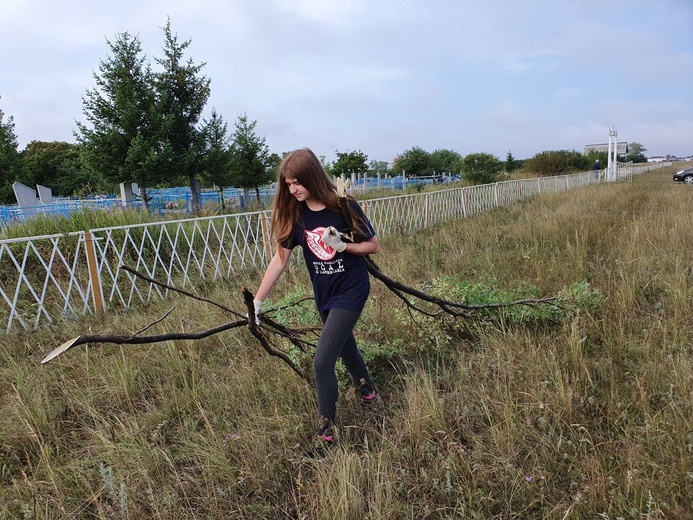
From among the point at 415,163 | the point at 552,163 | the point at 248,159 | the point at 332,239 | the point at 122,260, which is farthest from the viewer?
the point at 415,163

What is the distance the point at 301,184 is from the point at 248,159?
18.4 m

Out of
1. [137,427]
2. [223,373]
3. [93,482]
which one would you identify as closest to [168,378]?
[223,373]

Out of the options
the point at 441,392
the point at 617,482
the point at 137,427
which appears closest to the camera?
the point at 617,482

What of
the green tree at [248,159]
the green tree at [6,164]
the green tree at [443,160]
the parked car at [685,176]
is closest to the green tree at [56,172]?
the green tree at [6,164]

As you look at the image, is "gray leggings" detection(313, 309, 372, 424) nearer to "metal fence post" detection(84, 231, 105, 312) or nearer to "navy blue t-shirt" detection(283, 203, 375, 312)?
"navy blue t-shirt" detection(283, 203, 375, 312)

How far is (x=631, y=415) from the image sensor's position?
1.93 metres

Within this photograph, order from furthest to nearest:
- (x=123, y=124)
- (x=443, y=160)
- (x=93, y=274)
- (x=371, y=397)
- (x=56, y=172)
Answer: (x=443, y=160)
(x=56, y=172)
(x=123, y=124)
(x=93, y=274)
(x=371, y=397)

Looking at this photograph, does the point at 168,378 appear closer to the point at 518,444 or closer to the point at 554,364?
the point at 518,444

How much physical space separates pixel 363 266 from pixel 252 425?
3.37ft

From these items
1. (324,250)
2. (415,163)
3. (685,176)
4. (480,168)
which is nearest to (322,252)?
(324,250)

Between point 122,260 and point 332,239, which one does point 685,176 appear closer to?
point 122,260

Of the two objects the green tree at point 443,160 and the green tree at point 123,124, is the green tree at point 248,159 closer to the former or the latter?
the green tree at point 123,124

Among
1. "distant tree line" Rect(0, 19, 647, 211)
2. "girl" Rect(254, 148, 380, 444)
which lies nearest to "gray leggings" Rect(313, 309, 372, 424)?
"girl" Rect(254, 148, 380, 444)

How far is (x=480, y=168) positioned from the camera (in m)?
21.5
